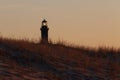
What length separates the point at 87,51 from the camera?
71.9ft

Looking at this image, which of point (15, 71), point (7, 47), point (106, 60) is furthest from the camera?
point (106, 60)

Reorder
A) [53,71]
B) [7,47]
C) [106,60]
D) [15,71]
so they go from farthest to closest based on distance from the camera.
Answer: [106,60] < [7,47] < [53,71] < [15,71]

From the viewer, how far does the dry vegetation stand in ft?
55.7

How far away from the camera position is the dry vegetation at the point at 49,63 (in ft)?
55.7

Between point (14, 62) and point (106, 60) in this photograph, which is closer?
point (14, 62)

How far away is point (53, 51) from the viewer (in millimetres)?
19797

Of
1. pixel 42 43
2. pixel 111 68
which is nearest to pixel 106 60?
pixel 111 68

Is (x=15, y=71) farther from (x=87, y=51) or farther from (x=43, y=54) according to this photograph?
(x=87, y=51)

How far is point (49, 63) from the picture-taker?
1834 cm

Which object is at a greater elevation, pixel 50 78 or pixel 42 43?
pixel 42 43

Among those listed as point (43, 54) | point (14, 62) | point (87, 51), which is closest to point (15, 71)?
point (14, 62)

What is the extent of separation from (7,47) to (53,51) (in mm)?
1728

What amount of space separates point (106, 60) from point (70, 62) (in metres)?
2.15

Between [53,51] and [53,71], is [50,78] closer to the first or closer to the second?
[53,71]
